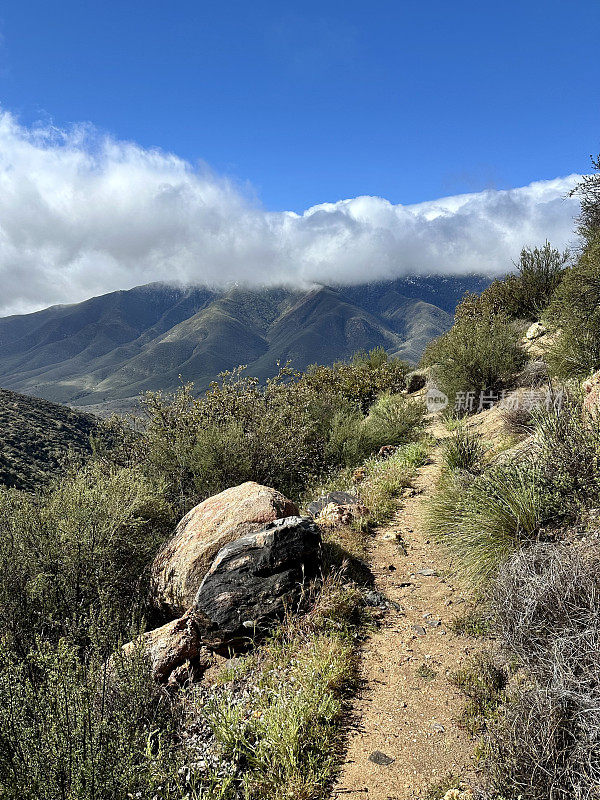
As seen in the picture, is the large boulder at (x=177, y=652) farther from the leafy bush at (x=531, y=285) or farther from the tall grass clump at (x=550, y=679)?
the leafy bush at (x=531, y=285)

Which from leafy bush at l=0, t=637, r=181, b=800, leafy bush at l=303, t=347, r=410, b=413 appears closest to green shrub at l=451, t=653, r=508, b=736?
leafy bush at l=0, t=637, r=181, b=800

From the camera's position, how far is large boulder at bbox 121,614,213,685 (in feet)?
15.9

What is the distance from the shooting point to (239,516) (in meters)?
6.36

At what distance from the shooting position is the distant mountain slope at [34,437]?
17.8 m

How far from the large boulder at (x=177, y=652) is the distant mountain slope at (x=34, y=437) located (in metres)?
10.4

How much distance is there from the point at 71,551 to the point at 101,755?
13.2 ft

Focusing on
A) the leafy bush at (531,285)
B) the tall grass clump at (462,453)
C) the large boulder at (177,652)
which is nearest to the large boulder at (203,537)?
the large boulder at (177,652)

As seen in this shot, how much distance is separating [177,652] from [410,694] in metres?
2.66

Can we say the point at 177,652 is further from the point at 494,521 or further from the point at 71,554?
the point at 494,521

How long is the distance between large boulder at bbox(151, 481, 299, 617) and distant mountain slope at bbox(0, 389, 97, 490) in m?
9.00

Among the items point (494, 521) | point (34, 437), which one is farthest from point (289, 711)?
point (34, 437)

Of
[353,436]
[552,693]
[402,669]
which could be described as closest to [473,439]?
[353,436]

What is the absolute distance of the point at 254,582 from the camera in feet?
17.6

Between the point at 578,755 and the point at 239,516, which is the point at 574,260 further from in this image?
the point at 578,755
